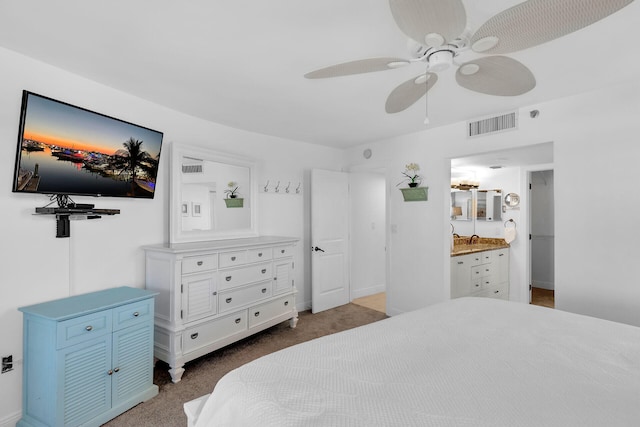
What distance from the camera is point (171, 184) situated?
118 inches

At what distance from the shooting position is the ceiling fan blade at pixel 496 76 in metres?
1.48

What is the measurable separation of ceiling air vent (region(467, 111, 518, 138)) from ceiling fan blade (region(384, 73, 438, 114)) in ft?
5.66

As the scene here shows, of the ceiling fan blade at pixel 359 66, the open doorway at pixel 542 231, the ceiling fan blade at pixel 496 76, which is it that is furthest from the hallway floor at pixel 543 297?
the ceiling fan blade at pixel 359 66

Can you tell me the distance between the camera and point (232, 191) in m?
3.60

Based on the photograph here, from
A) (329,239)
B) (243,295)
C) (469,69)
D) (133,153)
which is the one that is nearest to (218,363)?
(243,295)

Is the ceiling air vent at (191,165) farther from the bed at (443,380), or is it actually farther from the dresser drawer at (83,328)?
the bed at (443,380)

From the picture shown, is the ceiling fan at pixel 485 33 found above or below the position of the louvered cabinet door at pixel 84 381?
above

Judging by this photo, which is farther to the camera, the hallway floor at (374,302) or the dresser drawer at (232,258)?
the hallway floor at (374,302)

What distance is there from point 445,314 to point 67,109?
284cm

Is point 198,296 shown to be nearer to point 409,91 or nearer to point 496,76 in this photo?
point 409,91

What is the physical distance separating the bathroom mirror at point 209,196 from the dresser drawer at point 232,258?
436 millimetres

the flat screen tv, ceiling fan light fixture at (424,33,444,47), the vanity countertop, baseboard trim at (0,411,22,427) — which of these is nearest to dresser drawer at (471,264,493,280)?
the vanity countertop

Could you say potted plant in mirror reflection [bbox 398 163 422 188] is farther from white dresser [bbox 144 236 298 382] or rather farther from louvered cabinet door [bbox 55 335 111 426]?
louvered cabinet door [bbox 55 335 111 426]

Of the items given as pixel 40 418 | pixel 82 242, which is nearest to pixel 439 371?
pixel 40 418
